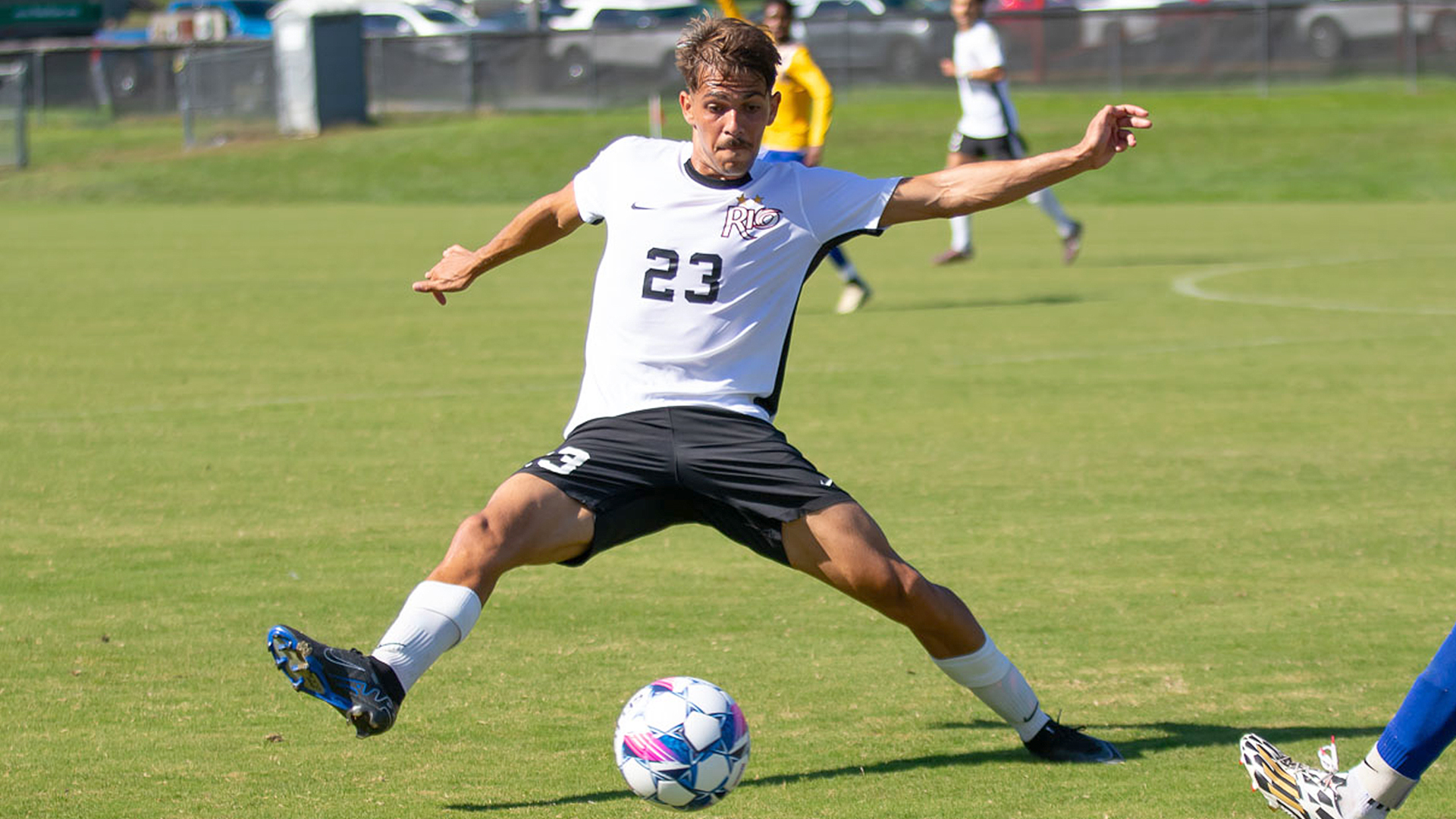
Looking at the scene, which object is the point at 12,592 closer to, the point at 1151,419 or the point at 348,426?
the point at 348,426

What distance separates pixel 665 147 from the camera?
5531mm

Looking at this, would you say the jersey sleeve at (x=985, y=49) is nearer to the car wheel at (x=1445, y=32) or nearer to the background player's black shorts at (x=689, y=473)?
the background player's black shorts at (x=689, y=473)

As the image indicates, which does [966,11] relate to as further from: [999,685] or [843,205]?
[999,685]

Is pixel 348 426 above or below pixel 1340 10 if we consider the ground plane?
below

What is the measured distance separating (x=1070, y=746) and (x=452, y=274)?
2.28 metres

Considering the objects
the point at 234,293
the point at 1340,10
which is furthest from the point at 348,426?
the point at 1340,10

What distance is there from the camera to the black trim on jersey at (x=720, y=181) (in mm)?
5340

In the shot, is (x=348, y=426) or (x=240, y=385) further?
(x=240, y=385)

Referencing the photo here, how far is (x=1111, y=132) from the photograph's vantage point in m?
5.21

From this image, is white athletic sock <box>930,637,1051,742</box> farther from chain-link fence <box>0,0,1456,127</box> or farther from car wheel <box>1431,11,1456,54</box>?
car wheel <box>1431,11,1456,54</box>

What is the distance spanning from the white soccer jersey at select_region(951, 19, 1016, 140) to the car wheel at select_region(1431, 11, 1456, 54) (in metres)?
23.1

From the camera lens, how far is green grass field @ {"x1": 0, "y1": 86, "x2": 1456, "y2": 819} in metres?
5.25

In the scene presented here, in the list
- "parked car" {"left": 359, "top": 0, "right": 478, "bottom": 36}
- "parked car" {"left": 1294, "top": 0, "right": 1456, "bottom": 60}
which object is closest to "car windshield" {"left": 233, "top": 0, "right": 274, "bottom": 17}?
"parked car" {"left": 359, "top": 0, "right": 478, "bottom": 36}

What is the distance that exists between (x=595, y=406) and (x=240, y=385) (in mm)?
7431
